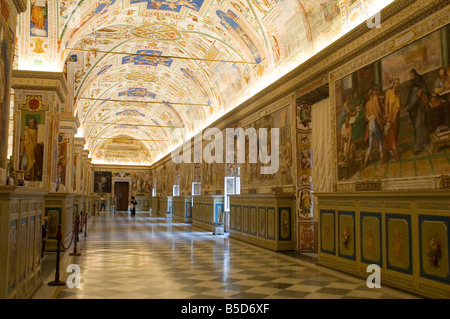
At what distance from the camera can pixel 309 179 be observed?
14.4 metres

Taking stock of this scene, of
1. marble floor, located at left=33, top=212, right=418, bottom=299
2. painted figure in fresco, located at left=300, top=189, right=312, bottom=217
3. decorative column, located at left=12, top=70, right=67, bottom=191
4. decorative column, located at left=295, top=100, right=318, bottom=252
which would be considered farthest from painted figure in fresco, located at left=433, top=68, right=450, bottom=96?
decorative column, located at left=12, top=70, right=67, bottom=191

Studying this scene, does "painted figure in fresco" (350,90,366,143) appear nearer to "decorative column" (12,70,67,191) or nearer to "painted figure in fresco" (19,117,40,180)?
"decorative column" (12,70,67,191)

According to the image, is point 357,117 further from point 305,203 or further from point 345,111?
point 305,203

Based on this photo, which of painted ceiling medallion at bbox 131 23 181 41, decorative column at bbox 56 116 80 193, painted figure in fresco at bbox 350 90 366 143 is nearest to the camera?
painted figure in fresco at bbox 350 90 366 143

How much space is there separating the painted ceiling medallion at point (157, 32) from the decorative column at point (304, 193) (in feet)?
28.1

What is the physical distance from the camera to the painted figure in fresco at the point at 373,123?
391 inches

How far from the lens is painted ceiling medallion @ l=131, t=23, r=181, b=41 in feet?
64.9

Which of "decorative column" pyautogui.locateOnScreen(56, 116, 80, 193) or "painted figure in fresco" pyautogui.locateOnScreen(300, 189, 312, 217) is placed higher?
"decorative column" pyautogui.locateOnScreen(56, 116, 80, 193)

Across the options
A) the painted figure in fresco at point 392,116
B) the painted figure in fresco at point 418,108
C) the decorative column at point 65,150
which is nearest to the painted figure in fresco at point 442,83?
the painted figure in fresco at point 418,108

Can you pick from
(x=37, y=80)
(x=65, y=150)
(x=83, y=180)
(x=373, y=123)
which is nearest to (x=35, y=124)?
(x=37, y=80)

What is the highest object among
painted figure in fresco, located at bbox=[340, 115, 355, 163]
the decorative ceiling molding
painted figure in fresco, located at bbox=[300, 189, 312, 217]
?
the decorative ceiling molding

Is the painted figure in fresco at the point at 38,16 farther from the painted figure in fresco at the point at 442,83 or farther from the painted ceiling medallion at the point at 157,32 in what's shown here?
the painted figure in fresco at the point at 442,83

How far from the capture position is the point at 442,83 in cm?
803
